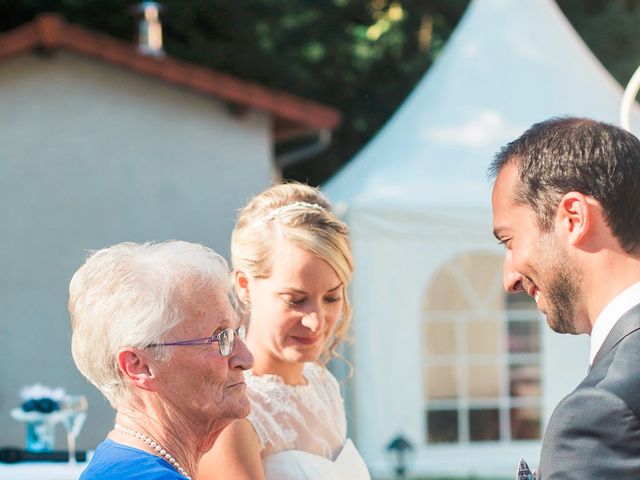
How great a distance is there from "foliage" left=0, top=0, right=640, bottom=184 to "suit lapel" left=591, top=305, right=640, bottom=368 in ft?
51.0

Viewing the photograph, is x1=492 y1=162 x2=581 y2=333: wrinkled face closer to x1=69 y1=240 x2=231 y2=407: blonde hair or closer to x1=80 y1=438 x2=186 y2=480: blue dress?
x1=69 y1=240 x2=231 y2=407: blonde hair

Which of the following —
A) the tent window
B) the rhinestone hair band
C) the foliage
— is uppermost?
the foliage

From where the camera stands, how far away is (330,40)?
59.1 feet

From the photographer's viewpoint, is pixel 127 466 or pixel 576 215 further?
pixel 127 466

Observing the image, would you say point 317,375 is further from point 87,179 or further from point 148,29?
point 148,29

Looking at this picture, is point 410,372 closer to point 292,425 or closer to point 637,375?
point 292,425

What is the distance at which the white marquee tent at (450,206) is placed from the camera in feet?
29.0

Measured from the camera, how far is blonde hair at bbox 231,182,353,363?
9.88 ft

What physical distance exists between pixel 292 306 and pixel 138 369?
0.79m

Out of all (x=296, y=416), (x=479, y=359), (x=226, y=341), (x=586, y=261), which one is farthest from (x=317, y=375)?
(x=479, y=359)

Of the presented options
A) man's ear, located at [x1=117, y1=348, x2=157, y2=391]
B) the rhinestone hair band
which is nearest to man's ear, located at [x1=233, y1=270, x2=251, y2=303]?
the rhinestone hair band

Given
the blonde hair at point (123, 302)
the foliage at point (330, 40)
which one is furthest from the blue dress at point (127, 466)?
the foliage at point (330, 40)

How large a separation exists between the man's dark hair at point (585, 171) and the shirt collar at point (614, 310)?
81mm

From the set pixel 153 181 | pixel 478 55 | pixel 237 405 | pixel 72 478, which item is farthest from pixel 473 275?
pixel 237 405
